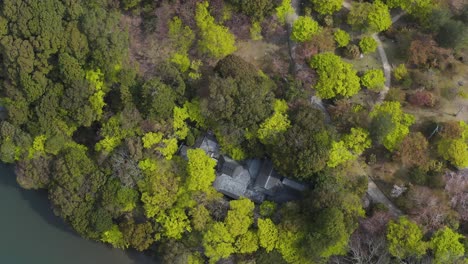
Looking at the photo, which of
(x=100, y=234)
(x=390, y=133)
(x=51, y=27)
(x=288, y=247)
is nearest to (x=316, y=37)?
(x=390, y=133)

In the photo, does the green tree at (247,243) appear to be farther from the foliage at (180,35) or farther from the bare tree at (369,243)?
the foliage at (180,35)

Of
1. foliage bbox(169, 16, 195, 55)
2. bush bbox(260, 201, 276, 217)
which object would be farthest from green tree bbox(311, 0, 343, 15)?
bush bbox(260, 201, 276, 217)

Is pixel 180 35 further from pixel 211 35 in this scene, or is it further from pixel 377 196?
pixel 377 196

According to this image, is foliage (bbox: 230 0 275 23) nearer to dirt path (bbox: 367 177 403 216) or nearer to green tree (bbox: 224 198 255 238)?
green tree (bbox: 224 198 255 238)

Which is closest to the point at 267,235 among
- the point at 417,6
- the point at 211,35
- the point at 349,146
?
the point at 349,146

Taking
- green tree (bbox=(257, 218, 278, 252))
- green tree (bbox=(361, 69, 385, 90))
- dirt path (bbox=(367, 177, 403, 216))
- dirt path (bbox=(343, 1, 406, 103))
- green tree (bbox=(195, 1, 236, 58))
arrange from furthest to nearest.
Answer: dirt path (bbox=(343, 1, 406, 103)) → green tree (bbox=(195, 1, 236, 58)) → green tree (bbox=(361, 69, 385, 90)) → dirt path (bbox=(367, 177, 403, 216)) → green tree (bbox=(257, 218, 278, 252))

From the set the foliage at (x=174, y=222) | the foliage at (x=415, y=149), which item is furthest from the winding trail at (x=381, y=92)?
the foliage at (x=174, y=222)

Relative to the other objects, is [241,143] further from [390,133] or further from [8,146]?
[8,146]
